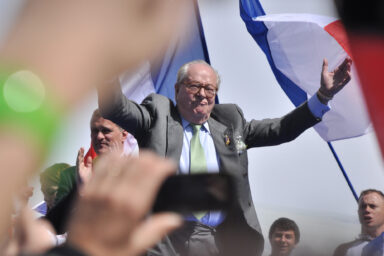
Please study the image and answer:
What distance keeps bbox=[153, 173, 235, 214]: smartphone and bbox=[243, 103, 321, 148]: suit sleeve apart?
2254mm

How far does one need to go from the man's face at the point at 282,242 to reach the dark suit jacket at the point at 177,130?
5.49 feet

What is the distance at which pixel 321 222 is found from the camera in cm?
633

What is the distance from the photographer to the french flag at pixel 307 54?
404 centimetres

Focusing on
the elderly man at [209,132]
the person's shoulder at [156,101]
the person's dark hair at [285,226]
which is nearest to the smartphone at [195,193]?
the elderly man at [209,132]

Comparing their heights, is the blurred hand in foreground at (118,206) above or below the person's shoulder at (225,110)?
above

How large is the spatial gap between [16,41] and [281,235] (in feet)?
13.5

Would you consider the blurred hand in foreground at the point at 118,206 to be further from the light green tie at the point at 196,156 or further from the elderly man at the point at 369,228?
the elderly man at the point at 369,228


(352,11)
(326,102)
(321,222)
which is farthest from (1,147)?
(321,222)

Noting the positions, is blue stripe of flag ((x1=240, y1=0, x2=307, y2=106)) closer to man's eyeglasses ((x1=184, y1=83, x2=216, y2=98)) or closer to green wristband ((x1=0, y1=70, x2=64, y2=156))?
man's eyeglasses ((x1=184, y1=83, x2=216, y2=98))

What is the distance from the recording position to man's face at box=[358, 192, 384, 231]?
351 centimetres

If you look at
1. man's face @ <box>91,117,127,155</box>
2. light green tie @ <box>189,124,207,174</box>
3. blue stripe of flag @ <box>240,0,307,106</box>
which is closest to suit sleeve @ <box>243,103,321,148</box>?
light green tie @ <box>189,124,207,174</box>

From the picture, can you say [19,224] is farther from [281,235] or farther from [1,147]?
[281,235]

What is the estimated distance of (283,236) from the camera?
4.32m

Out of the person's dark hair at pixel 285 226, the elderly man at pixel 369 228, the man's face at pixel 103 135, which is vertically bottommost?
the person's dark hair at pixel 285 226
